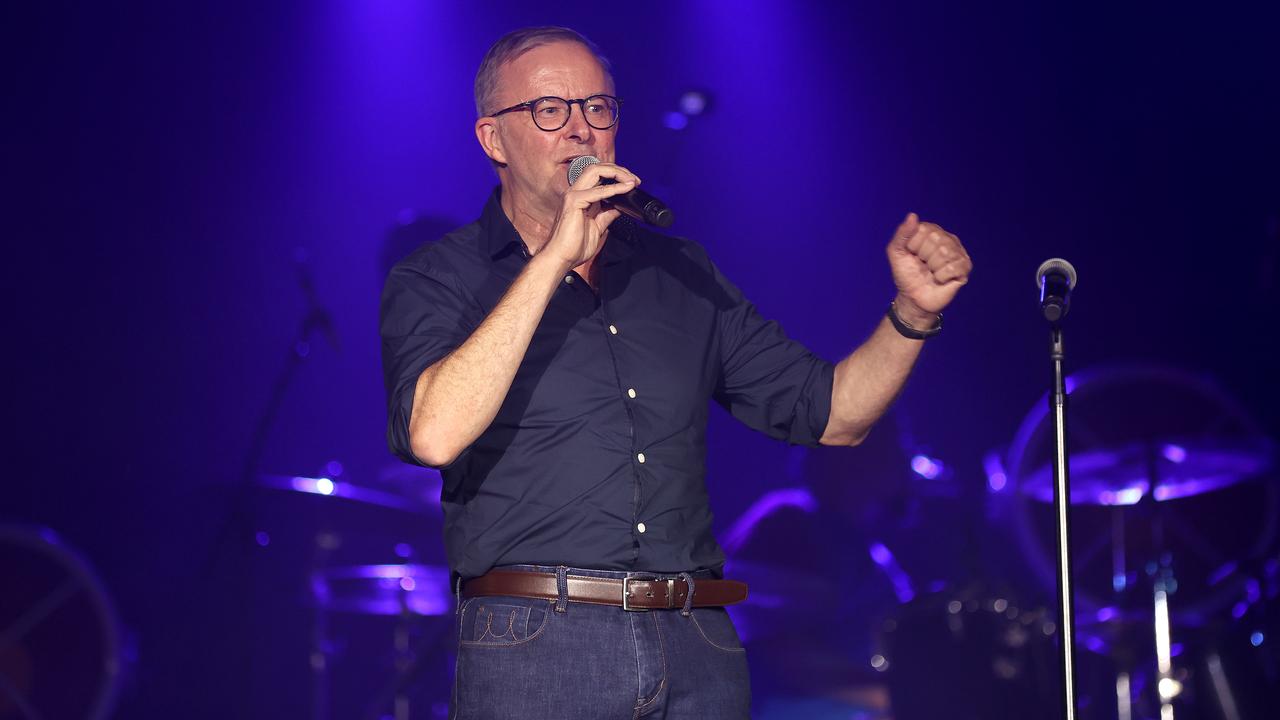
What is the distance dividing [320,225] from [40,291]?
3.49 ft

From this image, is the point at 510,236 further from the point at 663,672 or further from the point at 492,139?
the point at 663,672

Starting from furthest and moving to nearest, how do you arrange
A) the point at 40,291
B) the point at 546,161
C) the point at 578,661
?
the point at 40,291, the point at 546,161, the point at 578,661

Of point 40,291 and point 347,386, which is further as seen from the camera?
point 347,386

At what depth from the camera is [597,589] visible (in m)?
1.58

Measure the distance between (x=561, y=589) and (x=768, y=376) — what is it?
0.57 metres

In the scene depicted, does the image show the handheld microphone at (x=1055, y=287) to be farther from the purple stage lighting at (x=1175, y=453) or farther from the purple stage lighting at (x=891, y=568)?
the purple stage lighting at (x=891, y=568)

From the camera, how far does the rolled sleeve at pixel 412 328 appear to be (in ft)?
5.27

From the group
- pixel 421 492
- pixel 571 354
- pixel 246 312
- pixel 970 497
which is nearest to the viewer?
pixel 571 354

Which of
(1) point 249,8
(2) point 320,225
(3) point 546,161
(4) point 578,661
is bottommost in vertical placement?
(4) point 578,661

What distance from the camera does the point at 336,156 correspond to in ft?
15.4

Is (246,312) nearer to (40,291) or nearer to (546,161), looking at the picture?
(40,291)

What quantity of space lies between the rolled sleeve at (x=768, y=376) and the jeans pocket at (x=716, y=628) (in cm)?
34

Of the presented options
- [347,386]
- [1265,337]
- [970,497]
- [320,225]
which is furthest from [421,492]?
[1265,337]

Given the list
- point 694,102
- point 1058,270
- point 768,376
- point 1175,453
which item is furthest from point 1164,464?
point 768,376
